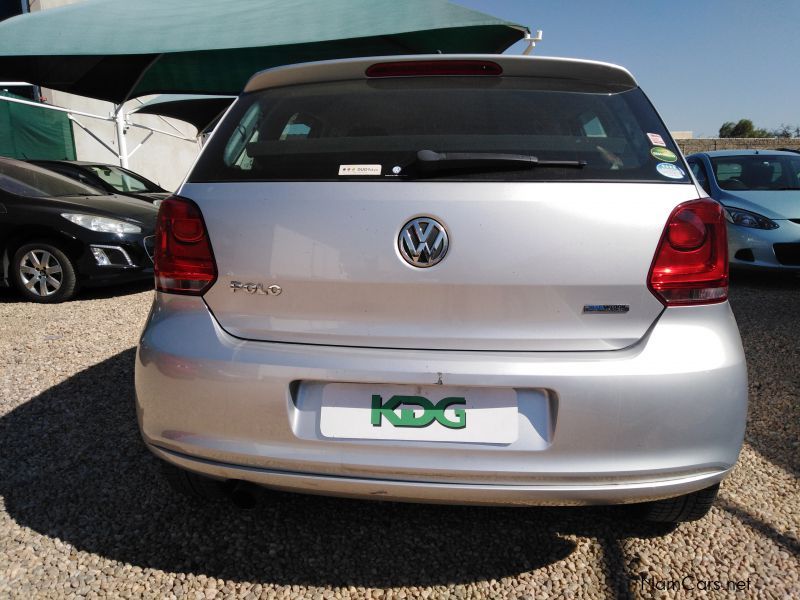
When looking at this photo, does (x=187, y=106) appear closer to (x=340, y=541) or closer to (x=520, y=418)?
(x=340, y=541)

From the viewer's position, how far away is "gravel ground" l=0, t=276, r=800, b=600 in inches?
67.9

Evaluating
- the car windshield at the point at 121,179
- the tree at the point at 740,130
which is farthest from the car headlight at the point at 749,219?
the tree at the point at 740,130

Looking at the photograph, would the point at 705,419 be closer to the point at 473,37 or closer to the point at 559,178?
the point at 559,178

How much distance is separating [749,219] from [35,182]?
7095 millimetres

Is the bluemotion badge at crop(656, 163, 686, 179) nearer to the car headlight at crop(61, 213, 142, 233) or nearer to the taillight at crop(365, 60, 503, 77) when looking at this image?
the taillight at crop(365, 60, 503, 77)

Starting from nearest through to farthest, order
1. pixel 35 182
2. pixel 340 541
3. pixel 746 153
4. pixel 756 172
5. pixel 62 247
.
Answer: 1. pixel 340 541
2. pixel 62 247
3. pixel 35 182
4. pixel 756 172
5. pixel 746 153

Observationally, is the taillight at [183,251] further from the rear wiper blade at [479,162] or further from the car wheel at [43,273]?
the car wheel at [43,273]

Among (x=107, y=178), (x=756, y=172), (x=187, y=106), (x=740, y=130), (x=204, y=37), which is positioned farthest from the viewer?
(x=740, y=130)

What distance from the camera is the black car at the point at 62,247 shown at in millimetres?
5355

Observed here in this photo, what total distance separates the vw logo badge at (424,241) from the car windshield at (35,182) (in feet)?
17.7

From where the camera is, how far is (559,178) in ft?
4.99

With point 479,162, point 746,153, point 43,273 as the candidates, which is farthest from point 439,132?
point 746,153

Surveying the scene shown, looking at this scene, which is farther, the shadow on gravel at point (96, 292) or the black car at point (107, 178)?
the black car at point (107, 178)

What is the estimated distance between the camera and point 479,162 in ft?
5.03
